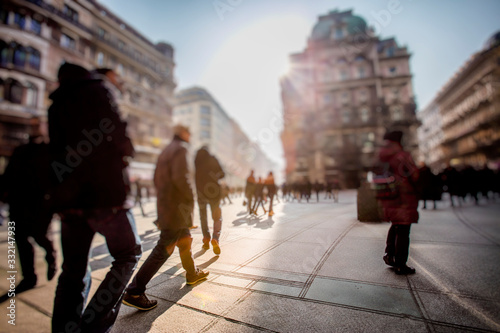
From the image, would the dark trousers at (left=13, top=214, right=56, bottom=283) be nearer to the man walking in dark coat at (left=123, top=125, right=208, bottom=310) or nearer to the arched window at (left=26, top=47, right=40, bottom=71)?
the man walking in dark coat at (left=123, top=125, right=208, bottom=310)

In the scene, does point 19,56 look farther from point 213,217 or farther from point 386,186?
point 386,186

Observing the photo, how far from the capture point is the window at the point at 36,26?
19.1 metres

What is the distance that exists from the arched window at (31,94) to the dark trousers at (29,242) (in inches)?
890

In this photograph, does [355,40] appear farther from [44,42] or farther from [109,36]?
[44,42]

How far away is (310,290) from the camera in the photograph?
192 cm

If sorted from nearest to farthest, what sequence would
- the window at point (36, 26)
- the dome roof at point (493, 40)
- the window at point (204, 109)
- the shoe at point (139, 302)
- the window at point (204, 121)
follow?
the shoe at point (139, 302) → the window at point (36, 26) → the dome roof at point (493, 40) → the window at point (204, 121) → the window at point (204, 109)

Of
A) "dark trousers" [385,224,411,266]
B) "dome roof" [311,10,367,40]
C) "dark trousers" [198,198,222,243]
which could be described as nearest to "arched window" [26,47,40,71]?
"dark trousers" [198,198,222,243]

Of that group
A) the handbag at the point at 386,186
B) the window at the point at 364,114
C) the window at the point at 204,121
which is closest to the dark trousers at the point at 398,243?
the handbag at the point at 386,186

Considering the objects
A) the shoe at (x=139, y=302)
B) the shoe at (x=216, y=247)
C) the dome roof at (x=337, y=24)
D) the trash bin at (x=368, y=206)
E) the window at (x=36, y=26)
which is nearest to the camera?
the shoe at (x=139, y=302)

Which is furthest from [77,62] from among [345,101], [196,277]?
[345,101]

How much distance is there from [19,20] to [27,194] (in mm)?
25773

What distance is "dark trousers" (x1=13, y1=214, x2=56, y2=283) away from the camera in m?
2.67

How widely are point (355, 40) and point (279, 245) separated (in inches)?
1527

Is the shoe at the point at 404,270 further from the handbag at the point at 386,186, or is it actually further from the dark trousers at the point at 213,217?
the dark trousers at the point at 213,217
